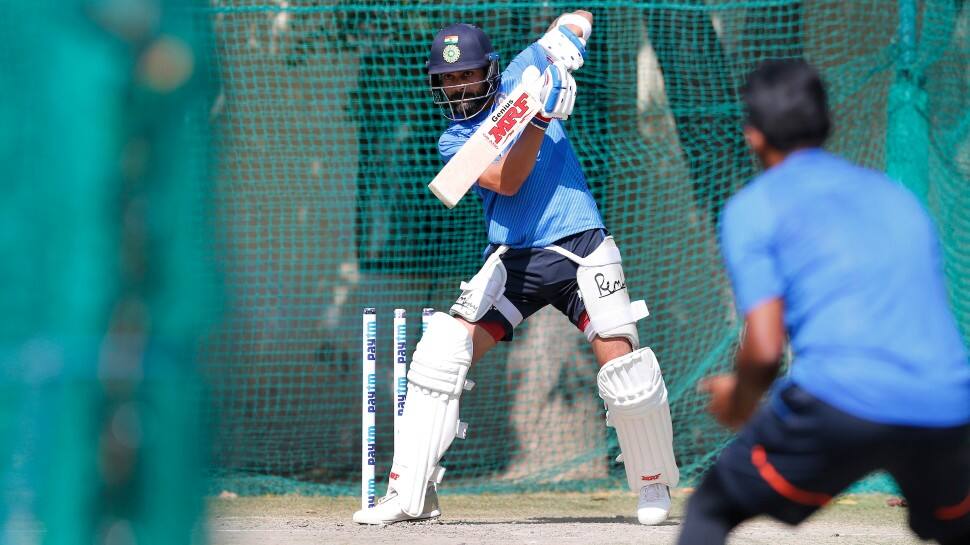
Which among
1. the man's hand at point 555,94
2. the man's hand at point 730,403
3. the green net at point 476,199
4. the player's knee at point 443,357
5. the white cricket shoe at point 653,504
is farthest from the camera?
the green net at point 476,199

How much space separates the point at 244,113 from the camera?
831 centimetres

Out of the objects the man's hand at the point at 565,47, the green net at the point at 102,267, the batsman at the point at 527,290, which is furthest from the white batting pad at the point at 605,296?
the green net at the point at 102,267

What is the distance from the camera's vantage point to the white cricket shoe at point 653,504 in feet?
18.2

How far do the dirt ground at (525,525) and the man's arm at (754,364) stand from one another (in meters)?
2.03

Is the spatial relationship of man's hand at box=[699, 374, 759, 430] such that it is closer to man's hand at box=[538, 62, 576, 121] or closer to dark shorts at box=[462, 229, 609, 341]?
man's hand at box=[538, 62, 576, 121]

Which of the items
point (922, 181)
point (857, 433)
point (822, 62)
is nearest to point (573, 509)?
point (922, 181)

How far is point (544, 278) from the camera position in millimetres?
5461

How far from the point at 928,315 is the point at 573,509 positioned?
4.45 m

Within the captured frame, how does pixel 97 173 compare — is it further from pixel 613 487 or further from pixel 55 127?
pixel 613 487

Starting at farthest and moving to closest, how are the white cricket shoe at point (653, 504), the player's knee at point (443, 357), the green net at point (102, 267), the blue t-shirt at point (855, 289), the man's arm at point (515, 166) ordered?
the white cricket shoe at point (653, 504), the player's knee at point (443, 357), the man's arm at point (515, 166), the blue t-shirt at point (855, 289), the green net at point (102, 267)

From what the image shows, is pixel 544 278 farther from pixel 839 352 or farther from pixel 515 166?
pixel 839 352

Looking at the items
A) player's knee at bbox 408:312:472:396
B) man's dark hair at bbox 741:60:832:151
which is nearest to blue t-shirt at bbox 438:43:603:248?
player's knee at bbox 408:312:472:396

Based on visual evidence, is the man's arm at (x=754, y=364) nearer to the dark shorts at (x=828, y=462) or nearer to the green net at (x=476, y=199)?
the dark shorts at (x=828, y=462)

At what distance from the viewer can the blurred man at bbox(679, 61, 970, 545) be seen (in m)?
2.65
